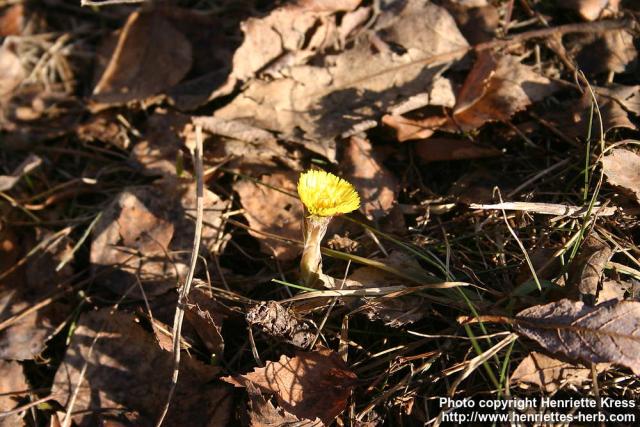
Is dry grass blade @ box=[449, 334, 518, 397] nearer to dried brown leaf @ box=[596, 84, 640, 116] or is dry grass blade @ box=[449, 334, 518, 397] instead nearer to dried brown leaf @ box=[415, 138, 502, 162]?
dried brown leaf @ box=[415, 138, 502, 162]

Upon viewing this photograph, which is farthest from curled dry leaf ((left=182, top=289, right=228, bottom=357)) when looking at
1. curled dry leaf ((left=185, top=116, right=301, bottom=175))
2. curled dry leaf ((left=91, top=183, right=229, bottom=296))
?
curled dry leaf ((left=185, top=116, right=301, bottom=175))

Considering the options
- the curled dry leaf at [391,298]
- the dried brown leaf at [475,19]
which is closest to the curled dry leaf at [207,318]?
the curled dry leaf at [391,298]

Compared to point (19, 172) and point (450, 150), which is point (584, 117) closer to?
point (450, 150)

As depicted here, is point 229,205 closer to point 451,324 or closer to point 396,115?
point 396,115

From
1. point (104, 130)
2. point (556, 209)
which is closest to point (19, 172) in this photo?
point (104, 130)

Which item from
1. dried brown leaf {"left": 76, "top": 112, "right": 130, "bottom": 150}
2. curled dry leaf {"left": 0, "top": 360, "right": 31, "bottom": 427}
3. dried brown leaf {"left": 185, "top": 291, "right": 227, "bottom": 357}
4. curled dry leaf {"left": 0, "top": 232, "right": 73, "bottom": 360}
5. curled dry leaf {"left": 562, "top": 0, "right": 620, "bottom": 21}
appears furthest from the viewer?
dried brown leaf {"left": 76, "top": 112, "right": 130, "bottom": 150}

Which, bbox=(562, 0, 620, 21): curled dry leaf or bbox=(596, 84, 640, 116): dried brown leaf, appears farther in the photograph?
bbox=(562, 0, 620, 21): curled dry leaf
